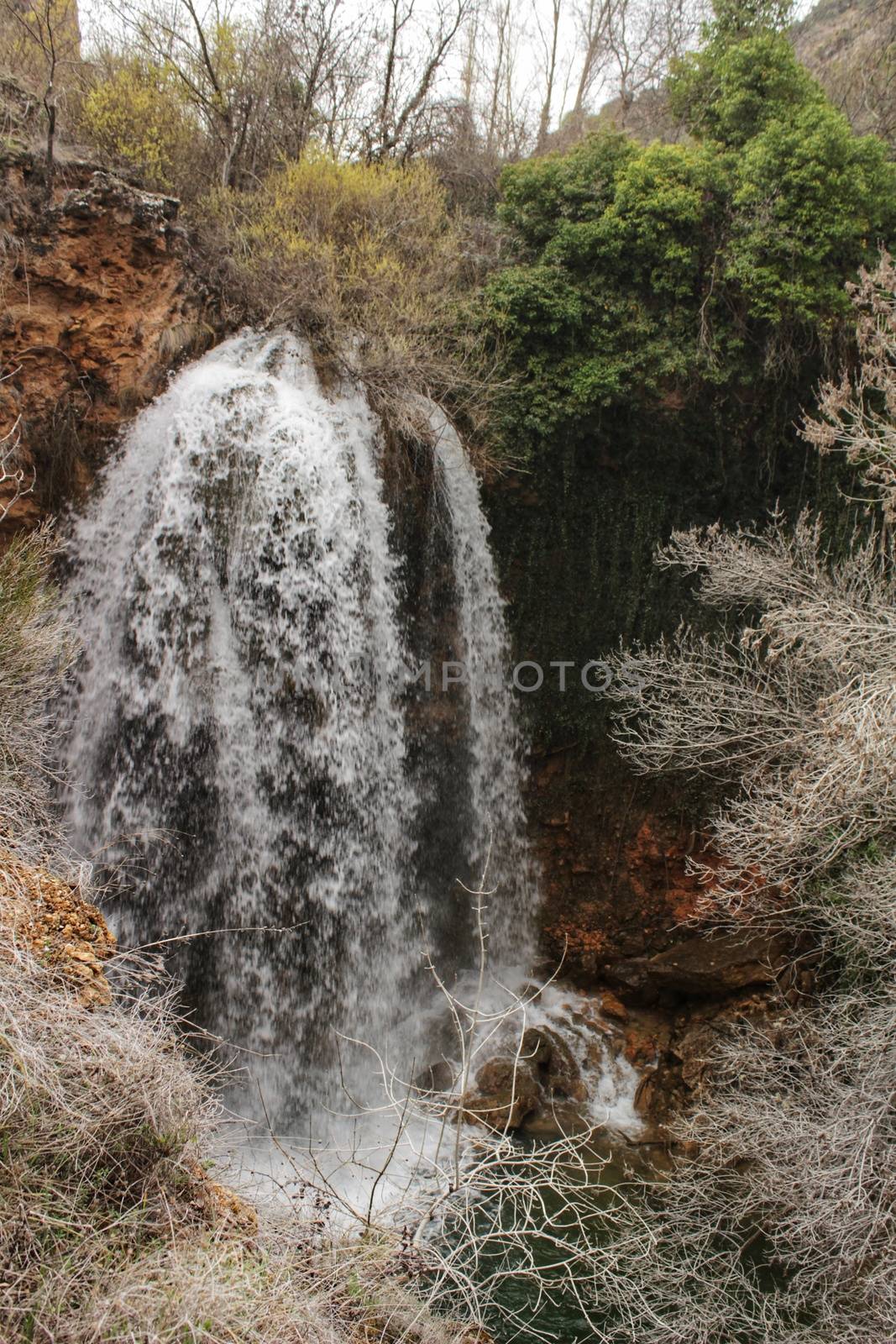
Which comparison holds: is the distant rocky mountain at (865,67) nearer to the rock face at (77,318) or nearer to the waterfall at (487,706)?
the waterfall at (487,706)

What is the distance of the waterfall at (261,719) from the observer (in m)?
6.07

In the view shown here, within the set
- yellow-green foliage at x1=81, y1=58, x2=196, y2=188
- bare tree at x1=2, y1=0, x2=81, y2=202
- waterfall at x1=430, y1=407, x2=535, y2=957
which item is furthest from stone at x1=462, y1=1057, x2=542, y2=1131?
bare tree at x1=2, y1=0, x2=81, y2=202

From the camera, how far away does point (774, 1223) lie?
5352 mm

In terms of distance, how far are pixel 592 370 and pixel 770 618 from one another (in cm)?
326

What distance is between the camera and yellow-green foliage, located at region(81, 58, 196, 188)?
8.34 m

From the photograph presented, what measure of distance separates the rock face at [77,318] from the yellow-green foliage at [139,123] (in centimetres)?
148

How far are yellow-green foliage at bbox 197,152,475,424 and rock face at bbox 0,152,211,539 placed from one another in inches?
28.8

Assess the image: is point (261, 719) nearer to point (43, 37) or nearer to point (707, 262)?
point (707, 262)

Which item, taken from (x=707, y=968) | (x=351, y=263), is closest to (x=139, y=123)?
(x=351, y=263)

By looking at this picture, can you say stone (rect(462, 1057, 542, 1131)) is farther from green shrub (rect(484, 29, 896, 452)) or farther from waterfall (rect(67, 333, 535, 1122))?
green shrub (rect(484, 29, 896, 452))

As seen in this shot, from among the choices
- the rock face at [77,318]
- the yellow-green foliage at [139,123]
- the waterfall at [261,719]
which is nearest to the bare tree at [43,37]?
the yellow-green foliage at [139,123]

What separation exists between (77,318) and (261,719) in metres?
3.63

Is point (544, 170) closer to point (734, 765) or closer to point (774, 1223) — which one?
point (734, 765)

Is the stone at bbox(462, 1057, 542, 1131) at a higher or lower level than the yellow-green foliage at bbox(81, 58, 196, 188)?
lower
